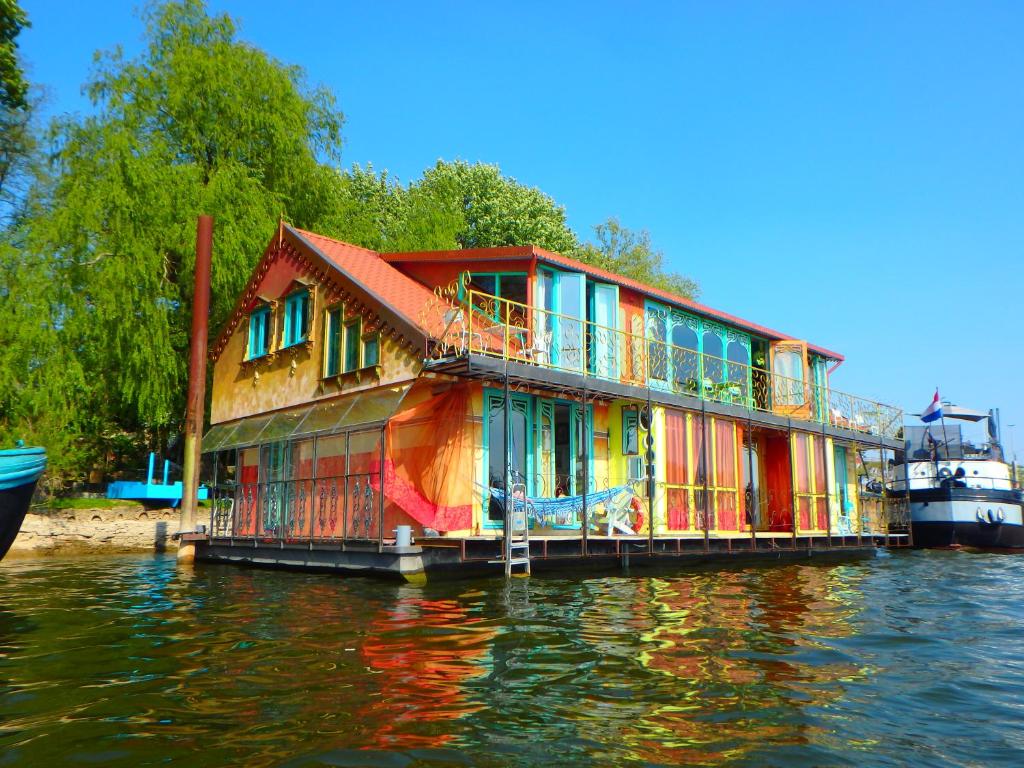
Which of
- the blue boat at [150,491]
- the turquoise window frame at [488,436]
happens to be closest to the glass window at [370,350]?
the turquoise window frame at [488,436]

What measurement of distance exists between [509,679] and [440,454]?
31.5 ft

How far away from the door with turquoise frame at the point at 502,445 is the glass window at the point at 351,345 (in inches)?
141

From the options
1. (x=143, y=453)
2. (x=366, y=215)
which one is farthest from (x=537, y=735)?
(x=366, y=215)

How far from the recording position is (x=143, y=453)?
27.4 m

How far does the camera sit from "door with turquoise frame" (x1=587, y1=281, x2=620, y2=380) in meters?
18.4

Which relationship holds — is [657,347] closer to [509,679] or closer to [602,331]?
[602,331]

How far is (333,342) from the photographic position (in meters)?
18.7

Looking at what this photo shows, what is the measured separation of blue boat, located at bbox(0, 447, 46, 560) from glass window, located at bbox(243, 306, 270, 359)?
9.25 meters

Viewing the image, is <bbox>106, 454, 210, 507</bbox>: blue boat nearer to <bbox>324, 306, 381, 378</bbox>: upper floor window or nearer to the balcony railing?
<bbox>324, 306, 381, 378</bbox>: upper floor window

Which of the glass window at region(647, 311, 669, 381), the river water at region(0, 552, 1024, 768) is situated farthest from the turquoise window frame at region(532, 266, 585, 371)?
the river water at region(0, 552, 1024, 768)

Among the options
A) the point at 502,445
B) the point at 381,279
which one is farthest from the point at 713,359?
the point at 381,279

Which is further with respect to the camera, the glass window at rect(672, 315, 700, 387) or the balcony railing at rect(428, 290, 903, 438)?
the glass window at rect(672, 315, 700, 387)

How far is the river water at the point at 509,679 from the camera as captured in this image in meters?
4.54

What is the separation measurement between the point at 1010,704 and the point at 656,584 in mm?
8085
